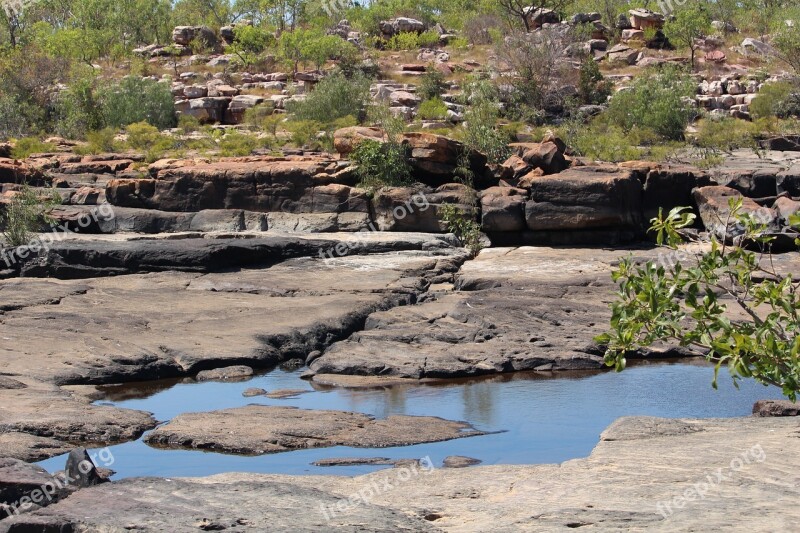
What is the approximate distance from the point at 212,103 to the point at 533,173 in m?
18.6

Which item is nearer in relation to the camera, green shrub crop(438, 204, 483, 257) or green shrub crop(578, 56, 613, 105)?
green shrub crop(438, 204, 483, 257)

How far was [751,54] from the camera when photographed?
41.0 m

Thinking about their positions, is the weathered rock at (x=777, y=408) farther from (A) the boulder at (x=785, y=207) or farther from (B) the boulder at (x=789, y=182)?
(B) the boulder at (x=789, y=182)

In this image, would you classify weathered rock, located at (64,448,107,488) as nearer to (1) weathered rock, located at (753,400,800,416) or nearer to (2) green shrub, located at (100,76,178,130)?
(1) weathered rock, located at (753,400,800,416)

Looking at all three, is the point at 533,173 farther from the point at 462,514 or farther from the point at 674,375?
the point at 462,514

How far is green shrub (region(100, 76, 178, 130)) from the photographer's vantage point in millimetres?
33312

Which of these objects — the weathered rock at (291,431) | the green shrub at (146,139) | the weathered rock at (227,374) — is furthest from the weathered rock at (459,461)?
the green shrub at (146,139)

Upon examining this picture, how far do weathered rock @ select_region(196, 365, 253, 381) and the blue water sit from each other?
142 mm

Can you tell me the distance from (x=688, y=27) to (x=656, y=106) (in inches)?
525

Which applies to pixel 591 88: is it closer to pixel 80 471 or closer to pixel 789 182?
pixel 789 182

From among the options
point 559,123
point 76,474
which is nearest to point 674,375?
point 76,474

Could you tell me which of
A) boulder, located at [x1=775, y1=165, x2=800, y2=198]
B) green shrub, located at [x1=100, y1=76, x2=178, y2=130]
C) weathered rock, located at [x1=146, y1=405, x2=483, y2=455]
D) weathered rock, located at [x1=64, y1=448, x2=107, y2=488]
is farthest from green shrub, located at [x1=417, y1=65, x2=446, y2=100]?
weathered rock, located at [x1=64, y1=448, x2=107, y2=488]

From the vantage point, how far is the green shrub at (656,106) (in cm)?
2867

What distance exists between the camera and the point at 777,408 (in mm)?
9359
